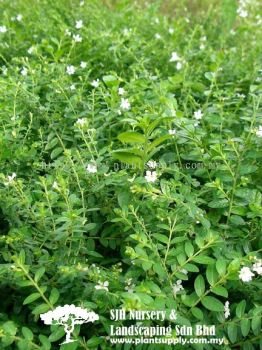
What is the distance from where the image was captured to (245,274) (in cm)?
137

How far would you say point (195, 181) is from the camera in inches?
67.9

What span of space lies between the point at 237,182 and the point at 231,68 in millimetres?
1171

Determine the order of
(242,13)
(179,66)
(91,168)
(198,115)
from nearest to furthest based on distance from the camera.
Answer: (91,168)
(198,115)
(179,66)
(242,13)

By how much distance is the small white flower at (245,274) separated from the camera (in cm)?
136

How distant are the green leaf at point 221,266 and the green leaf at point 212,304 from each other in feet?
0.26

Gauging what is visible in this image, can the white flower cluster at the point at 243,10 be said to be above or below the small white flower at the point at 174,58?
above

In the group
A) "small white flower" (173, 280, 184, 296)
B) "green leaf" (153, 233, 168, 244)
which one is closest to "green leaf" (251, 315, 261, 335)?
"small white flower" (173, 280, 184, 296)

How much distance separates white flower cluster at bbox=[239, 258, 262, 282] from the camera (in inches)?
53.7

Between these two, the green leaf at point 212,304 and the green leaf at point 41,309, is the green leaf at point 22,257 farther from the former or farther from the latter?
the green leaf at point 212,304

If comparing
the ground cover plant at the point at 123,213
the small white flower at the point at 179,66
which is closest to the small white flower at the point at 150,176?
the ground cover plant at the point at 123,213

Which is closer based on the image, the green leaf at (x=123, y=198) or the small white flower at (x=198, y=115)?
the green leaf at (x=123, y=198)

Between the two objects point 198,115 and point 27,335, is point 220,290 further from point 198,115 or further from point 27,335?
point 198,115

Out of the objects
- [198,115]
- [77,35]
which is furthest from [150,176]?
[77,35]

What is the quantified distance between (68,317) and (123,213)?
34 centimetres
